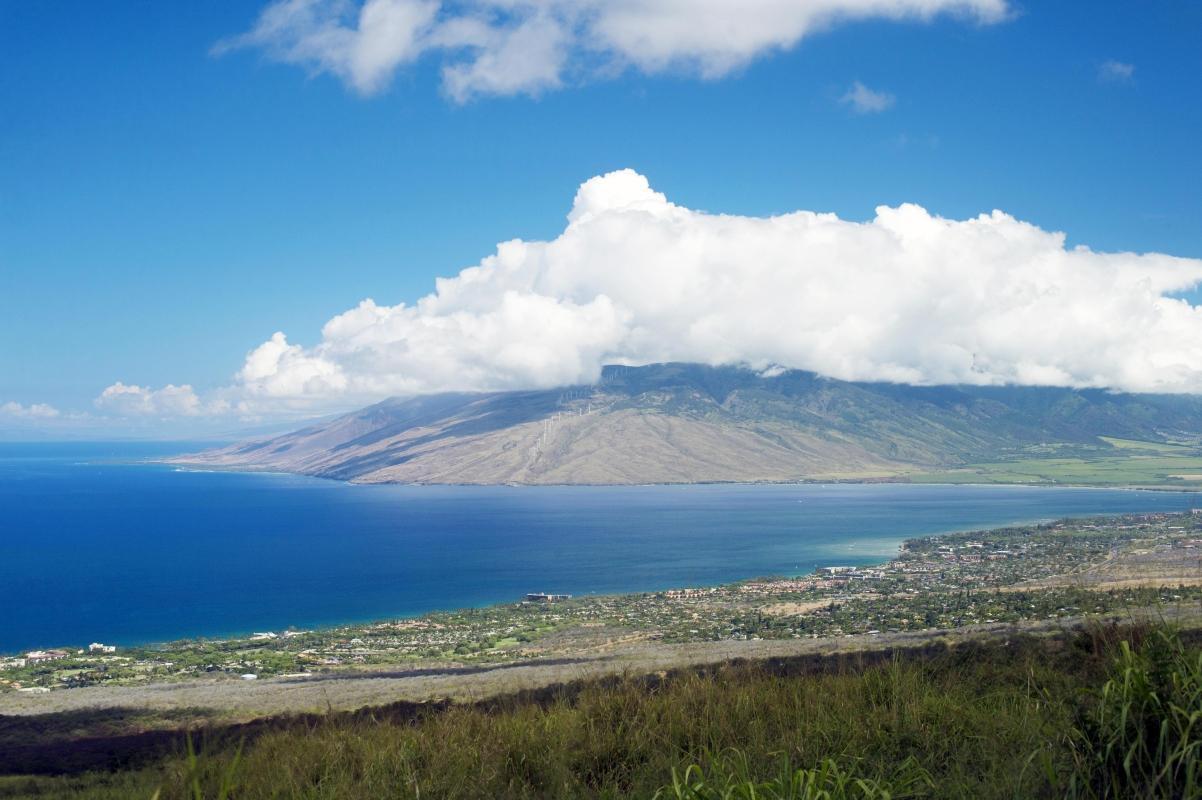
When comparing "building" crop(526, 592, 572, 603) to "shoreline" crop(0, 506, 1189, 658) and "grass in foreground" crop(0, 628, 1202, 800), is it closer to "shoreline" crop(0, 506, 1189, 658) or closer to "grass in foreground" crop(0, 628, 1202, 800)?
"shoreline" crop(0, 506, 1189, 658)

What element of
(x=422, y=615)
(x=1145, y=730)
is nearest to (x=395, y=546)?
(x=422, y=615)

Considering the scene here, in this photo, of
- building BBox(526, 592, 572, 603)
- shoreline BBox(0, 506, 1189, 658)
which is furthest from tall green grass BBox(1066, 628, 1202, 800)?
building BBox(526, 592, 572, 603)

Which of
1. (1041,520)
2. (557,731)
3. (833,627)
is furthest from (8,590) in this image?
(1041,520)

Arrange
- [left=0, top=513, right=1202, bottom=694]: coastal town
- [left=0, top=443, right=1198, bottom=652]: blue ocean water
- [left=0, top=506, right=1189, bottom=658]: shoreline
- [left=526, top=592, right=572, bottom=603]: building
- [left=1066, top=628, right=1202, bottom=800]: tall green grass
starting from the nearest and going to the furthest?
[left=1066, top=628, right=1202, bottom=800]: tall green grass
[left=0, top=513, right=1202, bottom=694]: coastal town
[left=0, top=506, right=1189, bottom=658]: shoreline
[left=526, top=592, right=572, bottom=603]: building
[left=0, top=443, right=1198, bottom=652]: blue ocean water

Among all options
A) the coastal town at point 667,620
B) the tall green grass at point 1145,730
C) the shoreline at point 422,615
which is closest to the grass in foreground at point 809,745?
the tall green grass at point 1145,730

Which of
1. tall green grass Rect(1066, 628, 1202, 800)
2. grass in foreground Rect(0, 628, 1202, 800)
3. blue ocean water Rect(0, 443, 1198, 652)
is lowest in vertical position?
blue ocean water Rect(0, 443, 1198, 652)

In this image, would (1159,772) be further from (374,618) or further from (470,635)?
(374,618)

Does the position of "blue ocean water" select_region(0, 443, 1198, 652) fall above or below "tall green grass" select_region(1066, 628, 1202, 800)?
below
